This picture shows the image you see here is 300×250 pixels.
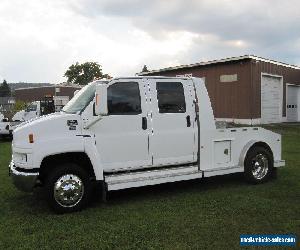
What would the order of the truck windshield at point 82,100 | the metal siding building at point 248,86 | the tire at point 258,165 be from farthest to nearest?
the metal siding building at point 248,86 → the tire at point 258,165 → the truck windshield at point 82,100

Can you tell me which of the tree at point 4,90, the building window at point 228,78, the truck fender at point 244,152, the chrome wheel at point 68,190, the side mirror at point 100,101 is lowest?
the chrome wheel at point 68,190

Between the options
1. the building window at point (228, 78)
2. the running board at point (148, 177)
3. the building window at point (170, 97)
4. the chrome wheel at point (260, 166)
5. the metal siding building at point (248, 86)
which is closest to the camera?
the running board at point (148, 177)

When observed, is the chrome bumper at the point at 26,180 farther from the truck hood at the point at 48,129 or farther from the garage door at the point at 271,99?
the garage door at the point at 271,99

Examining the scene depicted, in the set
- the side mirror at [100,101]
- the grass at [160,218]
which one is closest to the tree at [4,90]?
the grass at [160,218]

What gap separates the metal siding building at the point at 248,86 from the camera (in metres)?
26.5

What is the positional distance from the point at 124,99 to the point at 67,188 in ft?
6.11

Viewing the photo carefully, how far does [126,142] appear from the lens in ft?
22.2

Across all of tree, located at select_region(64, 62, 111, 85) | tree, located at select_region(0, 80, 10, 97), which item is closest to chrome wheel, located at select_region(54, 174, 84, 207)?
tree, located at select_region(64, 62, 111, 85)

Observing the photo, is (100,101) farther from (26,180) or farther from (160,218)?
(160,218)

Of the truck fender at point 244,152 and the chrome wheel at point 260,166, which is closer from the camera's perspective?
the truck fender at point 244,152

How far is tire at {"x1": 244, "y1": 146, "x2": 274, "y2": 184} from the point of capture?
8.13 m

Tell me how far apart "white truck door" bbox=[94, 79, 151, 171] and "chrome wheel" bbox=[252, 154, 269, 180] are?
8.62 ft

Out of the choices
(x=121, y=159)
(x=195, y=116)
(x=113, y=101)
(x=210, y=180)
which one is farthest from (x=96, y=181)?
(x=210, y=180)

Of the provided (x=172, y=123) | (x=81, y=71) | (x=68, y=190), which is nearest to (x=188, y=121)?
(x=172, y=123)
